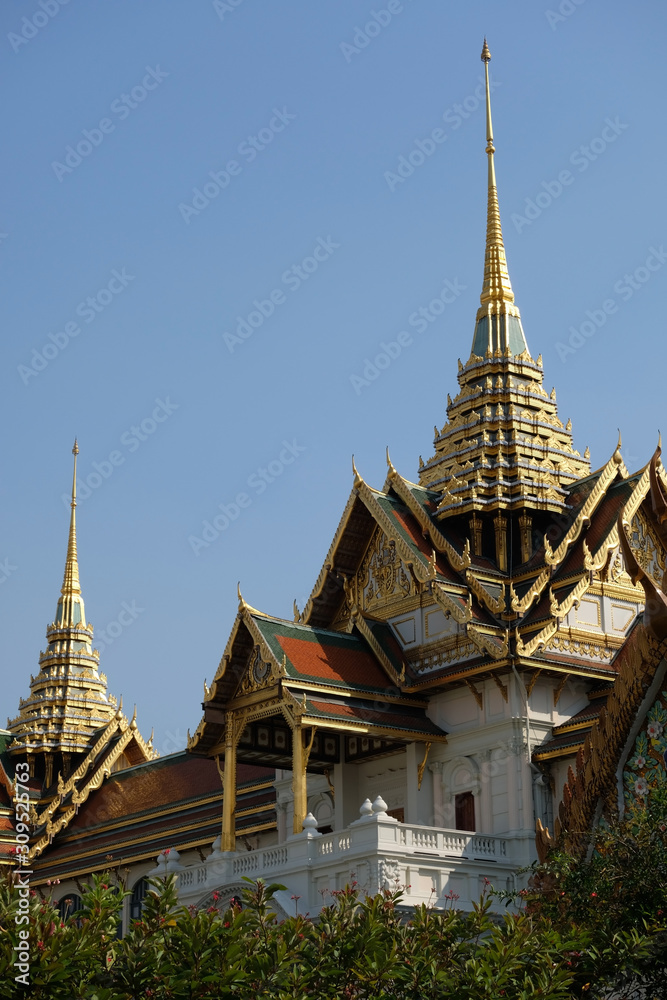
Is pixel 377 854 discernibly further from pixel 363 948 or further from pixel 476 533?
pixel 363 948

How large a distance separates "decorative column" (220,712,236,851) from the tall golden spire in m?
10.4

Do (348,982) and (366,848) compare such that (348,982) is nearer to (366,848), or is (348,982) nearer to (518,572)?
(366,848)

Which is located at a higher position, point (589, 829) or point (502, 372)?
point (502, 372)

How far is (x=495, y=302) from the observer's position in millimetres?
33938

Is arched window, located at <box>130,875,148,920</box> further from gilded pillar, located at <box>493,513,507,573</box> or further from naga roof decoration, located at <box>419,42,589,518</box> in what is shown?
gilded pillar, located at <box>493,513,507,573</box>

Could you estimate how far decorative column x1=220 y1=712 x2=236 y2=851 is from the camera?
26.5 meters

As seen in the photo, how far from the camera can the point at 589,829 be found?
15422 millimetres

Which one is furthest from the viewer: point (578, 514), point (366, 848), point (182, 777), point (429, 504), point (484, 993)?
point (182, 777)

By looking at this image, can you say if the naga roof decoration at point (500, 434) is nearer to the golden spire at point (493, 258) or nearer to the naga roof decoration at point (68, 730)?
the golden spire at point (493, 258)

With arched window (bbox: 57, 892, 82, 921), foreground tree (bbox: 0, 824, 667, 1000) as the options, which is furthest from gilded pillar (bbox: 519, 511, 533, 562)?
arched window (bbox: 57, 892, 82, 921)

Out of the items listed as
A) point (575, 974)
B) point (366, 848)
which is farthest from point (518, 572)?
point (575, 974)

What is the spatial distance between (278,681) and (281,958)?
12.4 metres

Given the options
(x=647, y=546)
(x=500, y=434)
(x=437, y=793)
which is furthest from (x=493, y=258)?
(x=437, y=793)

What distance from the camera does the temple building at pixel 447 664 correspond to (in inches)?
957
